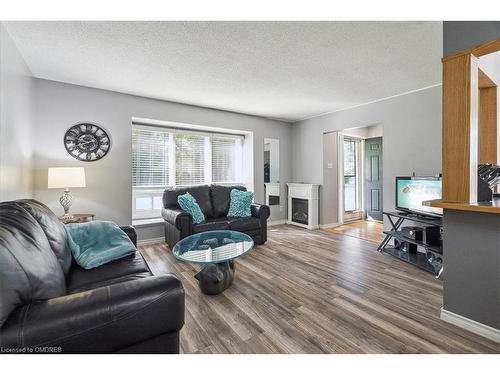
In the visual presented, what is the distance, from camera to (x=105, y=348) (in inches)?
38.9

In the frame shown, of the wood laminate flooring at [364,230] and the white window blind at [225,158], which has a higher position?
the white window blind at [225,158]

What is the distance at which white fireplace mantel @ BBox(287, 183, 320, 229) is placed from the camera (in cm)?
501

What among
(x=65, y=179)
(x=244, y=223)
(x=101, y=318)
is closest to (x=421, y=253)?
(x=244, y=223)

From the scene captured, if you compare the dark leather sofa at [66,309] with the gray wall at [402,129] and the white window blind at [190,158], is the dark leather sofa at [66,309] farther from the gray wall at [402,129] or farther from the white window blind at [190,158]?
the gray wall at [402,129]

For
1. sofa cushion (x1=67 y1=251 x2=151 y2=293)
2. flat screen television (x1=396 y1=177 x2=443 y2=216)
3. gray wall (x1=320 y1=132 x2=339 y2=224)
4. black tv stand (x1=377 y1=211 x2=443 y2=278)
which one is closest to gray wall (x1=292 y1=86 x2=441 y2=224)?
gray wall (x1=320 y1=132 x2=339 y2=224)

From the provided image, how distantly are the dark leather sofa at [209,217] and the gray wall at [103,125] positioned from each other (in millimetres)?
642

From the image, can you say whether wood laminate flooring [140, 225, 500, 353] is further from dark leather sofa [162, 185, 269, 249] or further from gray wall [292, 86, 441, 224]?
gray wall [292, 86, 441, 224]

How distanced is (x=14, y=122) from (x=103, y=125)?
4.05ft

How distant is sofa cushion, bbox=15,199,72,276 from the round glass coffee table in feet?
2.62

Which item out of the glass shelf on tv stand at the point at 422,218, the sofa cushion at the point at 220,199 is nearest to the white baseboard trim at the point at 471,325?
the glass shelf on tv stand at the point at 422,218

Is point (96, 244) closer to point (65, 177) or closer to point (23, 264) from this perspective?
point (23, 264)

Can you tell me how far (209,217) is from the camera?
390cm

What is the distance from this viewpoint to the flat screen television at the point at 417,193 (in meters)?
3.01
